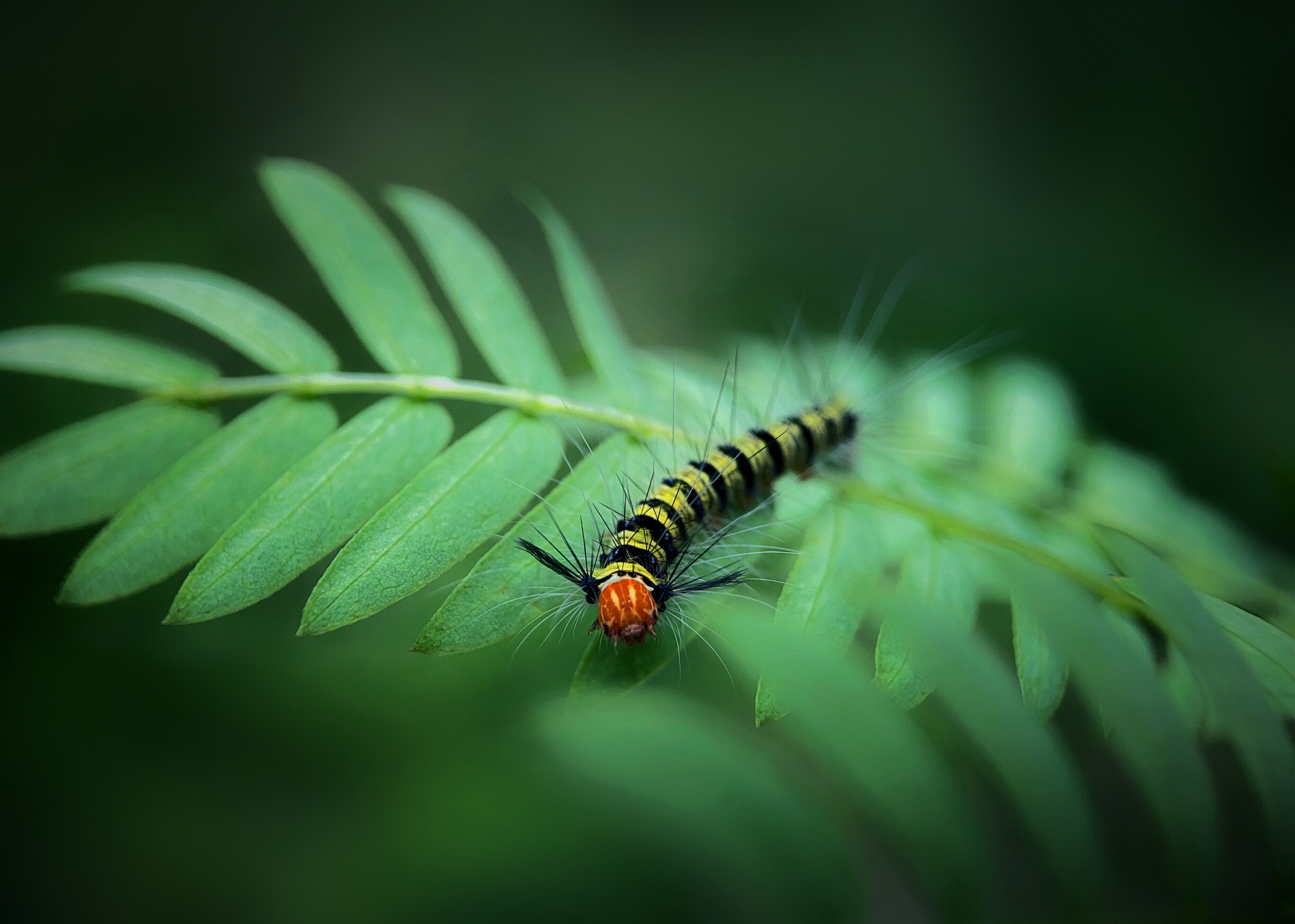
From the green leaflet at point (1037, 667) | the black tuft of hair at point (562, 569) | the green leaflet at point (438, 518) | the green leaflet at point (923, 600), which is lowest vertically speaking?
the green leaflet at point (1037, 667)

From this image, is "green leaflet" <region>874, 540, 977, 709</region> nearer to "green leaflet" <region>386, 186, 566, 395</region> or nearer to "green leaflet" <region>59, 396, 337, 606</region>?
"green leaflet" <region>386, 186, 566, 395</region>

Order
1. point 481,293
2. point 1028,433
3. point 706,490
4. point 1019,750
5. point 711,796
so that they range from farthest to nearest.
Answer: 1. point 1028,433
2. point 481,293
3. point 706,490
4. point 1019,750
5. point 711,796

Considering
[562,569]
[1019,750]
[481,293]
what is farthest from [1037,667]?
[481,293]

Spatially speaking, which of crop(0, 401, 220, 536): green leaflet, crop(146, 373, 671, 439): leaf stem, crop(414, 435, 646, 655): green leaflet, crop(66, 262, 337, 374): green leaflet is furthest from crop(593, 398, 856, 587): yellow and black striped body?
crop(0, 401, 220, 536): green leaflet

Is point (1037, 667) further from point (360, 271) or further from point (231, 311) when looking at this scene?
point (231, 311)

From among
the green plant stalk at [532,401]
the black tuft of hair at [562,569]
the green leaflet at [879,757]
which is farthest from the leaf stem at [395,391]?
the green leaflet at [879,757]

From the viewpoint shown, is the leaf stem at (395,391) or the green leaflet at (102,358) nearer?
the green leaflet at (102,358)

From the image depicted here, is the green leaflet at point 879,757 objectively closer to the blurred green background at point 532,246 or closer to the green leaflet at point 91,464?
the blurred green background at point 532,246
